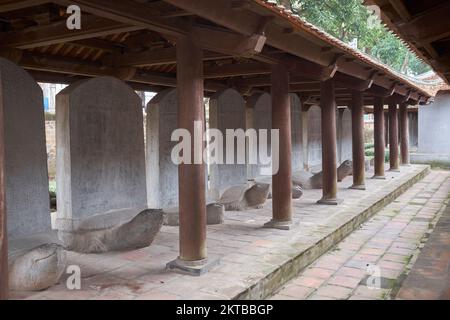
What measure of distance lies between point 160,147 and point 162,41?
2.01 metres

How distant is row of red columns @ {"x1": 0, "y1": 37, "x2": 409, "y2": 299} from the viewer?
15.5 feet

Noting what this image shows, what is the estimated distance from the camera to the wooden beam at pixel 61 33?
15.2 ft

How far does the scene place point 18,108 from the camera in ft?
17.1

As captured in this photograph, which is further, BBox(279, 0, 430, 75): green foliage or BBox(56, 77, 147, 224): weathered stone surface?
BBox(279, 0, 430, 75): green foliage

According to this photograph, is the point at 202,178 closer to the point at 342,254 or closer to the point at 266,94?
the point at 342,254

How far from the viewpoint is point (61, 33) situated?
4.88 meters

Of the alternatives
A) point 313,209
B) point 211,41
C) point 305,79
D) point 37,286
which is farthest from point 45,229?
point 305,79

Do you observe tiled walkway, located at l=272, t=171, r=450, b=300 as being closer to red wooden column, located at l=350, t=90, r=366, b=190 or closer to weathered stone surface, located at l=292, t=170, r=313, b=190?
red wooden column, located at l=350, t=90, r=366, b=190

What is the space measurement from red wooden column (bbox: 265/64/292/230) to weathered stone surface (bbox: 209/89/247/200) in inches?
88.8

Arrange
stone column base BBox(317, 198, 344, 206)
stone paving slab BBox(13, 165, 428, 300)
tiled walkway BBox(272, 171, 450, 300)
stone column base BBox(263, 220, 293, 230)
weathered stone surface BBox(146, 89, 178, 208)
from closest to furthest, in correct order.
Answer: stone paving slab BBox(13, 165, 428, 300) < tiled walkway BBox(272, 171, 450, 300) < stone column base BBox(263, 220, 293, 230) < weathered stone surface BBox(146, 89, 178, 208) < stone column base BBox(317, 198, 344, 206)

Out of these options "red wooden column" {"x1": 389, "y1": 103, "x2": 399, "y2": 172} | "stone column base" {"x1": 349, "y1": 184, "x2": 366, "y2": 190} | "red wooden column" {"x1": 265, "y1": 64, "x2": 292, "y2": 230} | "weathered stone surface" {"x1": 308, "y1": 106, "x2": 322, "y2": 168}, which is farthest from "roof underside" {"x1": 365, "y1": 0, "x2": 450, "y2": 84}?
"red wooden column" {"x1": 389, "y1": 103, "x2": 399, "y2": 172}

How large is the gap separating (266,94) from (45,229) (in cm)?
688

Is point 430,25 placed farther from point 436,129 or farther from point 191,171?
point 436,129

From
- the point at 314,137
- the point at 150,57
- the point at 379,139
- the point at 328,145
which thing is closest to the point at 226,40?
the point at 150,57
